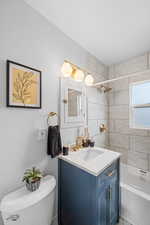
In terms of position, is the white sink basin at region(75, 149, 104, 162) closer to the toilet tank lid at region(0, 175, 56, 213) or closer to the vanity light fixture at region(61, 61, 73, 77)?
the toilet tank lid at region(0, 175, 56, 213)

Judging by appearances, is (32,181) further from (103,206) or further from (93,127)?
(93,127)

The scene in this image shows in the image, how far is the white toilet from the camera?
0.80 meters

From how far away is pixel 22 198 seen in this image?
89 cm

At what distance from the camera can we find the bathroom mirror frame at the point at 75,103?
148cm

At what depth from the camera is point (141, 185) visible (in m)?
1.79

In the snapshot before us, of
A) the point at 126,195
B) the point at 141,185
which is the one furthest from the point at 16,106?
the point at 141,185

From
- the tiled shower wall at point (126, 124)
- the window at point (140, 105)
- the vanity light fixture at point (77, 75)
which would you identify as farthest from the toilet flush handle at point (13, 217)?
the window at point (140, 105)

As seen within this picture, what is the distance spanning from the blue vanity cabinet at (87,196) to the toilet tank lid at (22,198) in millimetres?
253

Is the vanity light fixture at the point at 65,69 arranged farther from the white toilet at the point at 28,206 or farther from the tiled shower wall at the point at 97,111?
the white toilet at the point at 28,206

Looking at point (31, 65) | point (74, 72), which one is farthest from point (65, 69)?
point (31, 65)

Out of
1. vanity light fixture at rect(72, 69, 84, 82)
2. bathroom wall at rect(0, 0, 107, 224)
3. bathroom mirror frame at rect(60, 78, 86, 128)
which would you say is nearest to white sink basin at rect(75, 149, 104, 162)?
bathroom wall at rect(0, 0, 107, 224)

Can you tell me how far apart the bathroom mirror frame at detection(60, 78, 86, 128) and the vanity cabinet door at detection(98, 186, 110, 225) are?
31.7 inches

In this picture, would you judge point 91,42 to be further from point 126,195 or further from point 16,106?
point 126,195

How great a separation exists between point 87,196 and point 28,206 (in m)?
0.50
